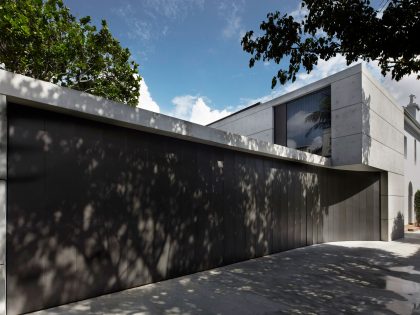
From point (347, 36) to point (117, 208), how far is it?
630cm

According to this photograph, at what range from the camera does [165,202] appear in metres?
6.50

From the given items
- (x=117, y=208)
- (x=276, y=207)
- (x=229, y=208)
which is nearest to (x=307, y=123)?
(x=276, y=207)

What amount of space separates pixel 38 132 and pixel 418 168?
25046 mm

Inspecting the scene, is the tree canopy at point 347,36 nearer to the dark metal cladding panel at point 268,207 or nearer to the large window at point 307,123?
the dark metal cladding panel at point 268,207

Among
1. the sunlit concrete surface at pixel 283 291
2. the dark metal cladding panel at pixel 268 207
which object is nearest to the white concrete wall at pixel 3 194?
the sunlit concrete surface at pixel 283 291

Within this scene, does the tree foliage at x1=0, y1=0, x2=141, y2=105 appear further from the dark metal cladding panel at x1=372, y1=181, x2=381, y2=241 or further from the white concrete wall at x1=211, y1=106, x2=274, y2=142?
the dark metal cladding panel at x1=372, y1=181, x2=381, y2=241

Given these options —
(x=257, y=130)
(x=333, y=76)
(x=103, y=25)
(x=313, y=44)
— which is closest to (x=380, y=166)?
(x=333, y=76)

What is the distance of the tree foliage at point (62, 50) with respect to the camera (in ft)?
38.3

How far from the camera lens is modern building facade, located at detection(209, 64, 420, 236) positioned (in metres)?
11.4

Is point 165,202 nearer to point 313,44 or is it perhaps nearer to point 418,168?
point 313,44

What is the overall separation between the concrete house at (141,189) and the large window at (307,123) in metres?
0.13

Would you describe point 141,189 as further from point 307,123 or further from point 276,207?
point 307,123

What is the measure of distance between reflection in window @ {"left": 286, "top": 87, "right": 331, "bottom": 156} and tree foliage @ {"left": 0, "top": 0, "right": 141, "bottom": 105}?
9555 millimetres

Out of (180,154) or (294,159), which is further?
(294,159)
